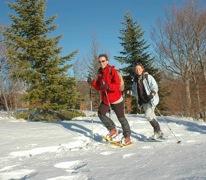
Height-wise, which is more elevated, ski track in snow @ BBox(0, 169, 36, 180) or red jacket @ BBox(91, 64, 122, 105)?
red jacket @ BBox(91, 64, 122, 105)

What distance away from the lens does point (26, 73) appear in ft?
64.2

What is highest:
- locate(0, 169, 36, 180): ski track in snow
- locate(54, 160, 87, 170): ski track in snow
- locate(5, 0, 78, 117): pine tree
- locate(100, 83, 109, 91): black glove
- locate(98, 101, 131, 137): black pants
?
locate(5, 0, 78, 117): pine tree

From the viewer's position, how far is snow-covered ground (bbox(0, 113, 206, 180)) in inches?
215

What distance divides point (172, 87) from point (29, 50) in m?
24.0

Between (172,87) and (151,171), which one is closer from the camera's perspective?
(151,171)

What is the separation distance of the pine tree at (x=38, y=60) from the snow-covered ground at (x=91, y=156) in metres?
7.61

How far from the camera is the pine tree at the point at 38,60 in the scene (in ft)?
64.2

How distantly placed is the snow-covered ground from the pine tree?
25.0ft

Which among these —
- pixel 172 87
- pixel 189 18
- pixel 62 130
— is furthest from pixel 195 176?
pixel 172 87

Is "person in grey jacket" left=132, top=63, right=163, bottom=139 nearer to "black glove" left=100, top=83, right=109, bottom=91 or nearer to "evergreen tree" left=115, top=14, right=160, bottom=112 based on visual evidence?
"black glove" left=100, top=83, right=109, bottom=91

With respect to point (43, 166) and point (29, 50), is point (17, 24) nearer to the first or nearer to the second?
point (29, 50)

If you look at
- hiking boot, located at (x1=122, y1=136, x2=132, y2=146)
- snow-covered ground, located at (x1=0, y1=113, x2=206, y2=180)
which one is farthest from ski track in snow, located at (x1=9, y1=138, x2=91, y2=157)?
hiking boot, located at (x1=122, y1=136, x2=132, y2=146)

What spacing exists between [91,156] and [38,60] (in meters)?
13.2

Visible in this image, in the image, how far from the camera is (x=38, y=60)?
65.6 ft
